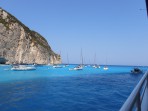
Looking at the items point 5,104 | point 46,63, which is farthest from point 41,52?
point 5,104

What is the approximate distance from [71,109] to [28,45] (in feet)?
348

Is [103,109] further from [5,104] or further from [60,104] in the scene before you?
[5,104]

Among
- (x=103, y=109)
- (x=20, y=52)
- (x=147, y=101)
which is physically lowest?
(x=103, y=109)

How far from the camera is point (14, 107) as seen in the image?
15.4 m

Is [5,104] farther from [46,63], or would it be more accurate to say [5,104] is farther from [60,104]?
[46,63]

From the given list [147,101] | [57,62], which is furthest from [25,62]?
[147,101]

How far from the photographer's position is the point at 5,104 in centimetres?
1625

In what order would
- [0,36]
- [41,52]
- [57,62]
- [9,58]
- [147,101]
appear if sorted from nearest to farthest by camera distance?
[147,101] < [0,36] < [9,58] < [41,52] < [57,62]

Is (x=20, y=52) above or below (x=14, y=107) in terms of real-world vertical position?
above

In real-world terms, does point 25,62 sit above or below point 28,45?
below

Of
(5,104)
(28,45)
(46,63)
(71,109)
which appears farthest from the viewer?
(46,63)

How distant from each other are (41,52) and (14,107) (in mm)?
117370

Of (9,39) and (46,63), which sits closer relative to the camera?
(9,39)

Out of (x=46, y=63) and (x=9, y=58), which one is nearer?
(x=9, y=58)
